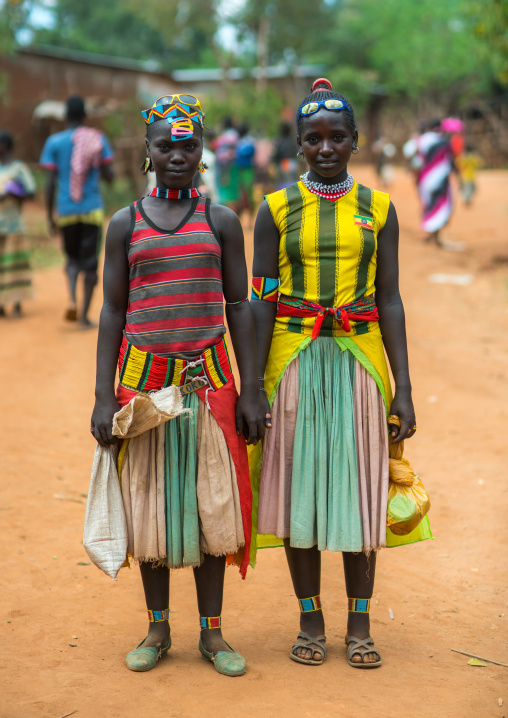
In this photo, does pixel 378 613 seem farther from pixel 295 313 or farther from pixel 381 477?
pixel 295 313

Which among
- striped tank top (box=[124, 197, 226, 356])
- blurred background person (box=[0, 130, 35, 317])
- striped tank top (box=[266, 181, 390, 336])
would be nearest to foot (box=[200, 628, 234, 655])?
striped tank top (box=[124, 197, 226, 356])

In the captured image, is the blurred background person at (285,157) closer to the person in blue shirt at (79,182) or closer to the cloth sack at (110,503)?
the person in blue shirt at (79,182)

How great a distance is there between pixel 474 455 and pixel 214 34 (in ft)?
89.8

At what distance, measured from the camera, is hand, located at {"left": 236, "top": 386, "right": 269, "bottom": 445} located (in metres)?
2.82

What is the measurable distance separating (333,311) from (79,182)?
524cm

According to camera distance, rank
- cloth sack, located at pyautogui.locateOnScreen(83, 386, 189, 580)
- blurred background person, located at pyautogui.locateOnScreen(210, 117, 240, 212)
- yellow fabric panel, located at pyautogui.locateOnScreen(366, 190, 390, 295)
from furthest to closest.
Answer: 1. blurred background person, located at pyautogui.locateOnScreen(210, 117, 240, 212)
2. yellow fabric panel, located at pyautogui.locateOnScreen(366, 190, 390, 295)
3. cloth sack, located at pyautogui.locateOnScreen(83, 386, 189, 580)

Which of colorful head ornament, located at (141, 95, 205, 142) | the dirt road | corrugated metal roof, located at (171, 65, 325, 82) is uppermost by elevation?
corrugated metal roof, located at (171, 65, 325, 82)

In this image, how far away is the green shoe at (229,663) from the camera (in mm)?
2842

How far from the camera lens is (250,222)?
14.9 metres

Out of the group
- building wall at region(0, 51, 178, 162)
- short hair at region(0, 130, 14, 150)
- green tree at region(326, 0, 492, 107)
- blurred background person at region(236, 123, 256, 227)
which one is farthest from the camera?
green tree at region(326, 0, 492, 107)

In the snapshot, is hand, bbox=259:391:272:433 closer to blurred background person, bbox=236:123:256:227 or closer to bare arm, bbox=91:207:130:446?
bare arm, bbox=91:207:130:446

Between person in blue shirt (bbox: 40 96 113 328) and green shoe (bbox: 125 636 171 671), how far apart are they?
523 centimetres

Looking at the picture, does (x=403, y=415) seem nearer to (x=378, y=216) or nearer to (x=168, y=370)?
(x=378, y=216)

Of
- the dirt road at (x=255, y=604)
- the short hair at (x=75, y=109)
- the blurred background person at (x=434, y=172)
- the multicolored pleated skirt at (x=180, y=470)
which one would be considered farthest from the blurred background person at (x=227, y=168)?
the multicolored pleated skirt at (x=180, y=470)
